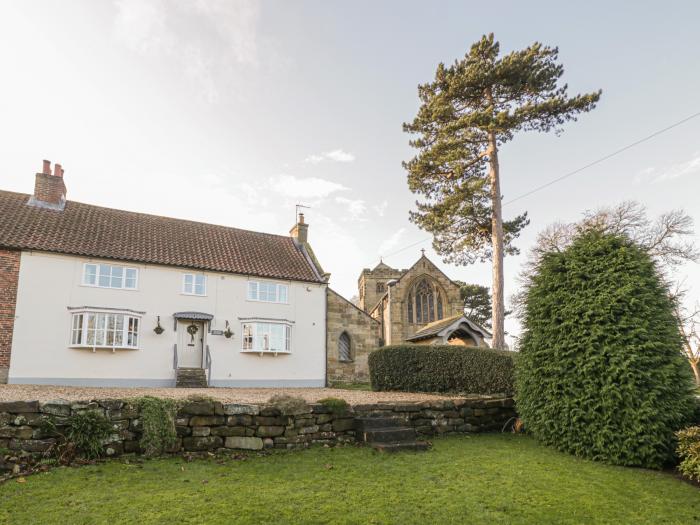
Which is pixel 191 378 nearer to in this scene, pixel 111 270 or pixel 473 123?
pixel 111 270

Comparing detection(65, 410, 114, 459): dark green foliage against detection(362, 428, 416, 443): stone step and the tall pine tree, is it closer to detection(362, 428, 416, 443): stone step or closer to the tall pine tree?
detection(362, 428, 416, 443): stone step

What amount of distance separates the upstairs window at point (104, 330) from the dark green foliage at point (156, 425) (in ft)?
37.4

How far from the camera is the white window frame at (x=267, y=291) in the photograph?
21719 millimetres

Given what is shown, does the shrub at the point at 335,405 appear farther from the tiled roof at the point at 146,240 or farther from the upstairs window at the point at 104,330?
the tiled roof at the point at 146,240

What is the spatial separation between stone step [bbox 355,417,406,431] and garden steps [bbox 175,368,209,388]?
11754 mm

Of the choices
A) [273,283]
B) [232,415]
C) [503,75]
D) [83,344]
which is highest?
[503,75]

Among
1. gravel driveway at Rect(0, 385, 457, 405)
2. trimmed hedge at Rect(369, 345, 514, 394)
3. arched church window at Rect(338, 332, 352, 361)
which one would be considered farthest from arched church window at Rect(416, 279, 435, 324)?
gravel driveway at Rect(0, 385, 457, 405)

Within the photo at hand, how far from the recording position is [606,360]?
28.3 ft

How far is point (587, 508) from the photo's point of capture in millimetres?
6035

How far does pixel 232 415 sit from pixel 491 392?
340 inches

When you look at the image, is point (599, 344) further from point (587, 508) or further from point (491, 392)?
point (491, 392)

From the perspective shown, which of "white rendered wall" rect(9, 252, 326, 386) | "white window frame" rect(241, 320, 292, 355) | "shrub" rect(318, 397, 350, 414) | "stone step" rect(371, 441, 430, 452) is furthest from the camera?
"white window frame" rect(241, 320, 292, 355)

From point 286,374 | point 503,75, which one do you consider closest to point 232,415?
point 286,374

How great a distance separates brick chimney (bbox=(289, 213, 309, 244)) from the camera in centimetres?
2642
